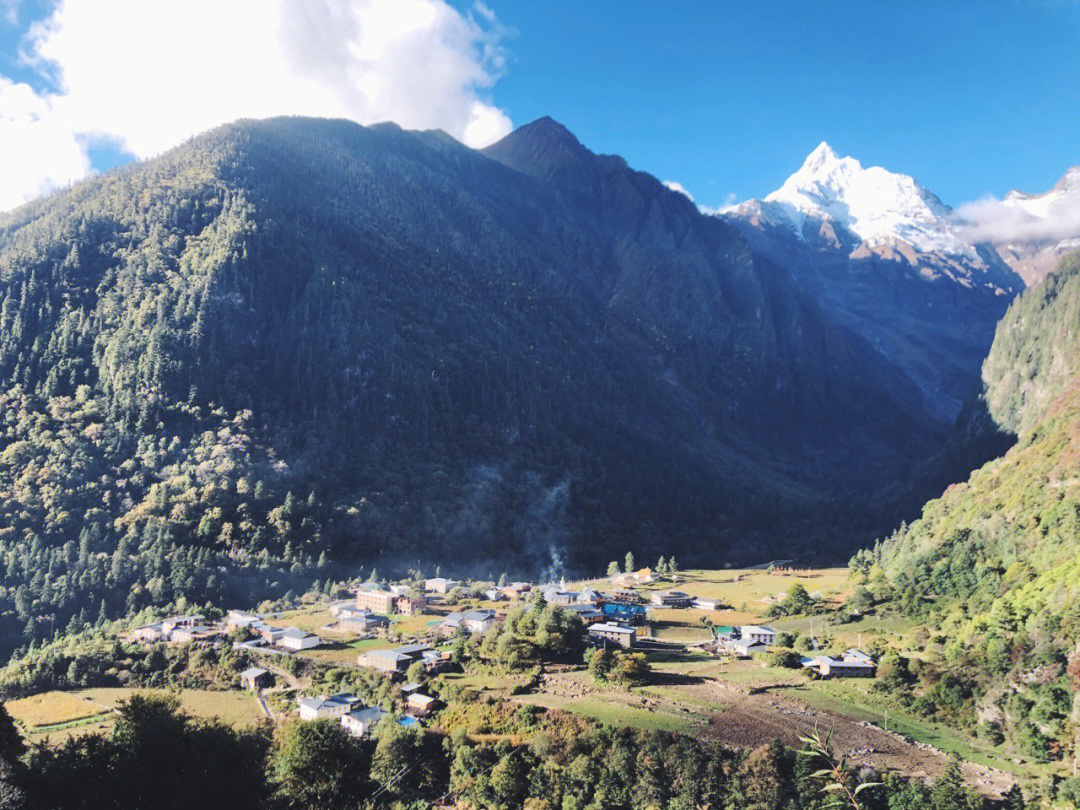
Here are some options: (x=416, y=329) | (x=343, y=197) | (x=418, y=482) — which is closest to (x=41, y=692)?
(x=418, y=482)

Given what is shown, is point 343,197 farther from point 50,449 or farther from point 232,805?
point 232,805

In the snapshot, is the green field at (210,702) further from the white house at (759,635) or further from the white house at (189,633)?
the white house at (759,635)

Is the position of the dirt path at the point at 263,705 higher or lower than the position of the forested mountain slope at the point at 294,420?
lower

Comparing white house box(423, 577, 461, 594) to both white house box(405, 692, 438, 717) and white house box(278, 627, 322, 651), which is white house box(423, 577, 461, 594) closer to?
white house box(278, 627, 322, 651)

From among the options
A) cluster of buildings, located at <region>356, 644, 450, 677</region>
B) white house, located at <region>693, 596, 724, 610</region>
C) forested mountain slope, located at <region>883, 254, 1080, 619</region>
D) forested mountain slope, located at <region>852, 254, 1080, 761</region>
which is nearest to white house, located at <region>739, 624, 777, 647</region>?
forested mountain slope, located at <region>852, 254, 1080, 761</region>

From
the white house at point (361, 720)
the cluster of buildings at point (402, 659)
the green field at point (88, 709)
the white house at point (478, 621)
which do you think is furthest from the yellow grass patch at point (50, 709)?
the white house at point (478, 621)

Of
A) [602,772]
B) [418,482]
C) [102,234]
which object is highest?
[102,234]
